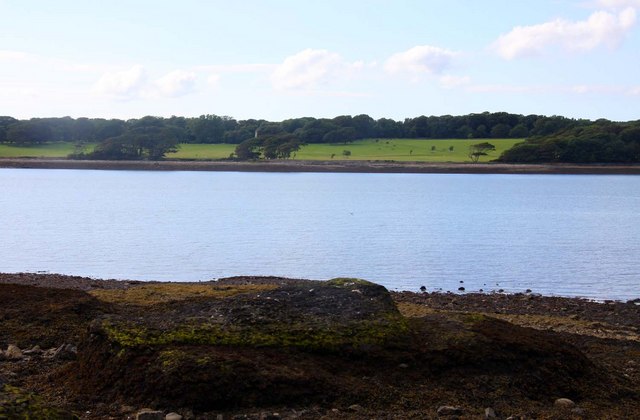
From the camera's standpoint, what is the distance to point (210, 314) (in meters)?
10.3

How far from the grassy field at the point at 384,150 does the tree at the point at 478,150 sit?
1.28 m

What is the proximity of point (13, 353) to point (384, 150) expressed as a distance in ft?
510

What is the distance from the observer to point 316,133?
595ft

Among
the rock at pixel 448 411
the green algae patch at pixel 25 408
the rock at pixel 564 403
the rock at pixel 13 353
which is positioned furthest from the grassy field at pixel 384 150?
the green algae patch at pixel 25 408

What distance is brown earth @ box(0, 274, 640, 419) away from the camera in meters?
8.81

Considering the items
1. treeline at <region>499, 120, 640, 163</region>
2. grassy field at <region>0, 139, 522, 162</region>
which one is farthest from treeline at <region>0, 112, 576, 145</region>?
treeline at <region>499, 120, 640, 163</region>

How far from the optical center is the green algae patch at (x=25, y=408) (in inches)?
289

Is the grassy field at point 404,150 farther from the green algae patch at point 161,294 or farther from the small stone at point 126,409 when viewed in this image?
the small stone at point 126,409

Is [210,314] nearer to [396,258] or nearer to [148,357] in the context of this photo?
[148,357]

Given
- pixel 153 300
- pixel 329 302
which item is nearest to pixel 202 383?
pixel 329 302

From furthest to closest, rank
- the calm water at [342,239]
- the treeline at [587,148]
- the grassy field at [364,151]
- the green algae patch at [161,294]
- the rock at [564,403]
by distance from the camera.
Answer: the grassy field at [364,151] < the treeline at [587,148] < the calm water at [342,239] < the green algae patch at [161,294] < the rock at [564,403]

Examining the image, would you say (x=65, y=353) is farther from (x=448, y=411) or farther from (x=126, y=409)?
(x=448, y=411)

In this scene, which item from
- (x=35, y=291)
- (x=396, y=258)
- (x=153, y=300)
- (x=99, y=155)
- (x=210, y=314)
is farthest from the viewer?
(x=99, y=155)

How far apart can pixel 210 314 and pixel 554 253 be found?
3080 cm
